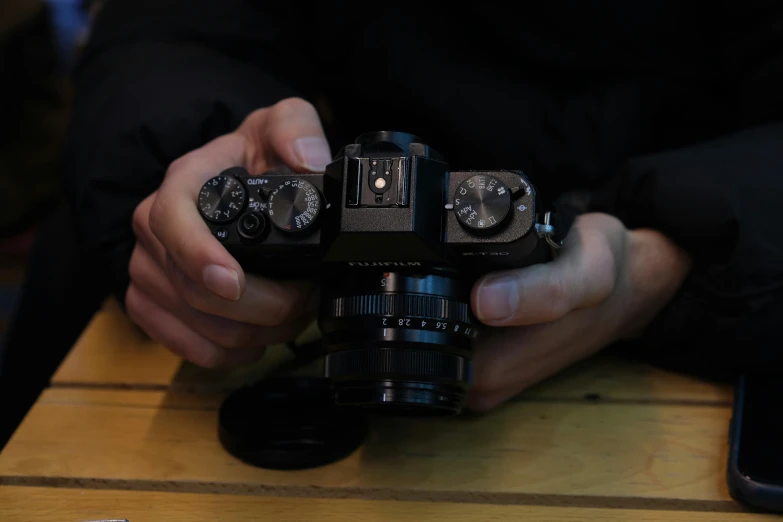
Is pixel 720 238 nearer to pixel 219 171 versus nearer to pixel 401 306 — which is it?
pixel 401 306

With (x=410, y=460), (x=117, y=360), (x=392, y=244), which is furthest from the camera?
(x=117, y=360)

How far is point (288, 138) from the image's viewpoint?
0.58 metres

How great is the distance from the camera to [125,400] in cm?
62

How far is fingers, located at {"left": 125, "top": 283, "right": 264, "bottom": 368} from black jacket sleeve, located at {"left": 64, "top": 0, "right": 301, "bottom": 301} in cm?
5

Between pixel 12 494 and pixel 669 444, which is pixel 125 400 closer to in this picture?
pixel 12 494

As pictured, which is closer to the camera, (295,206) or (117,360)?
(295,206)

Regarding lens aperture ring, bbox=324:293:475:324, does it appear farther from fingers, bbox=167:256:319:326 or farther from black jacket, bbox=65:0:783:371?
black jacket, bbox=65:0:783:371

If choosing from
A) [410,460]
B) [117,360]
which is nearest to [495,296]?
[410,460]

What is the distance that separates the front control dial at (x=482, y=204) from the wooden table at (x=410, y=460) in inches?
7.4

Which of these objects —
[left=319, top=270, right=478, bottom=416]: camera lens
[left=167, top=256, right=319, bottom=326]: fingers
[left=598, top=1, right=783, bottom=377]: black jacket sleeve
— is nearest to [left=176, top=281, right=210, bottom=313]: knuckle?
[left=167, top=256, right=319, bottom=326]: fingers

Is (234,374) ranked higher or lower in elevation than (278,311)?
lower

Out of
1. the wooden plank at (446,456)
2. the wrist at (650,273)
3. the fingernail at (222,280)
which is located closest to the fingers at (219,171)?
the fingernail at (222,280)

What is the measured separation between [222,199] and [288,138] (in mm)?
105

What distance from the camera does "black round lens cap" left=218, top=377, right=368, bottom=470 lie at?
540mm
